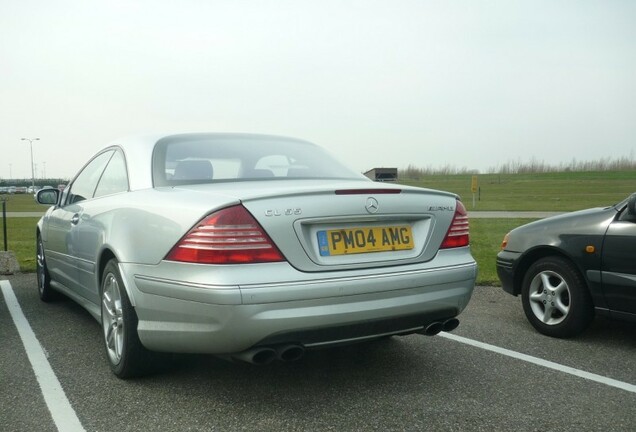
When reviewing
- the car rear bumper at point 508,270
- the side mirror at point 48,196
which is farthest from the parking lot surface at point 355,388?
the side mirror at point 48,196

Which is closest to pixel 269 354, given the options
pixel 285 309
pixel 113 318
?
pixel 285 309

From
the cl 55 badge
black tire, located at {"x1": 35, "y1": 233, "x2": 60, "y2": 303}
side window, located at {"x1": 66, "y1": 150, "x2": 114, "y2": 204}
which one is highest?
side window, located at {"x1": 66, "y1": 150, "x2": 114, "y2": 204}

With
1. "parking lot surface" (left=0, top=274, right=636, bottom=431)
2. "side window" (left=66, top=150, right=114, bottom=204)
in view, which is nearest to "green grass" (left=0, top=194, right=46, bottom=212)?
"side window" (left=66, top=150, right=114, bottom=204)

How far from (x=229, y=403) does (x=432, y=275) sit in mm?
1283

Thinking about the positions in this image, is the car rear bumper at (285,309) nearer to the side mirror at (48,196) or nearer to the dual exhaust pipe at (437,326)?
the dual exhaust pipe at (437,326)

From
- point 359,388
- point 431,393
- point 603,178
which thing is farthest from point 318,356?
point 603,178

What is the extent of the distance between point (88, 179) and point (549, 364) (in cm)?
376

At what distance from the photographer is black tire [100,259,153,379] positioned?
11.4 ft

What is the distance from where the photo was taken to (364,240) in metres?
3.22

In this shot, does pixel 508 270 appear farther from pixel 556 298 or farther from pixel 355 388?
pixel 355 388

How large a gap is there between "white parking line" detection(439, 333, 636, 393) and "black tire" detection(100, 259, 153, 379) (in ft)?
7.67

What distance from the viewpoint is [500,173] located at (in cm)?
5372

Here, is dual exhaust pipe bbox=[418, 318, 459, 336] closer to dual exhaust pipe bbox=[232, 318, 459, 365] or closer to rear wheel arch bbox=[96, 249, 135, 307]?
dual exhaust pipe bbox=[232, 318, 459, 365]

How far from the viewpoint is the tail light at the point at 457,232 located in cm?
360
